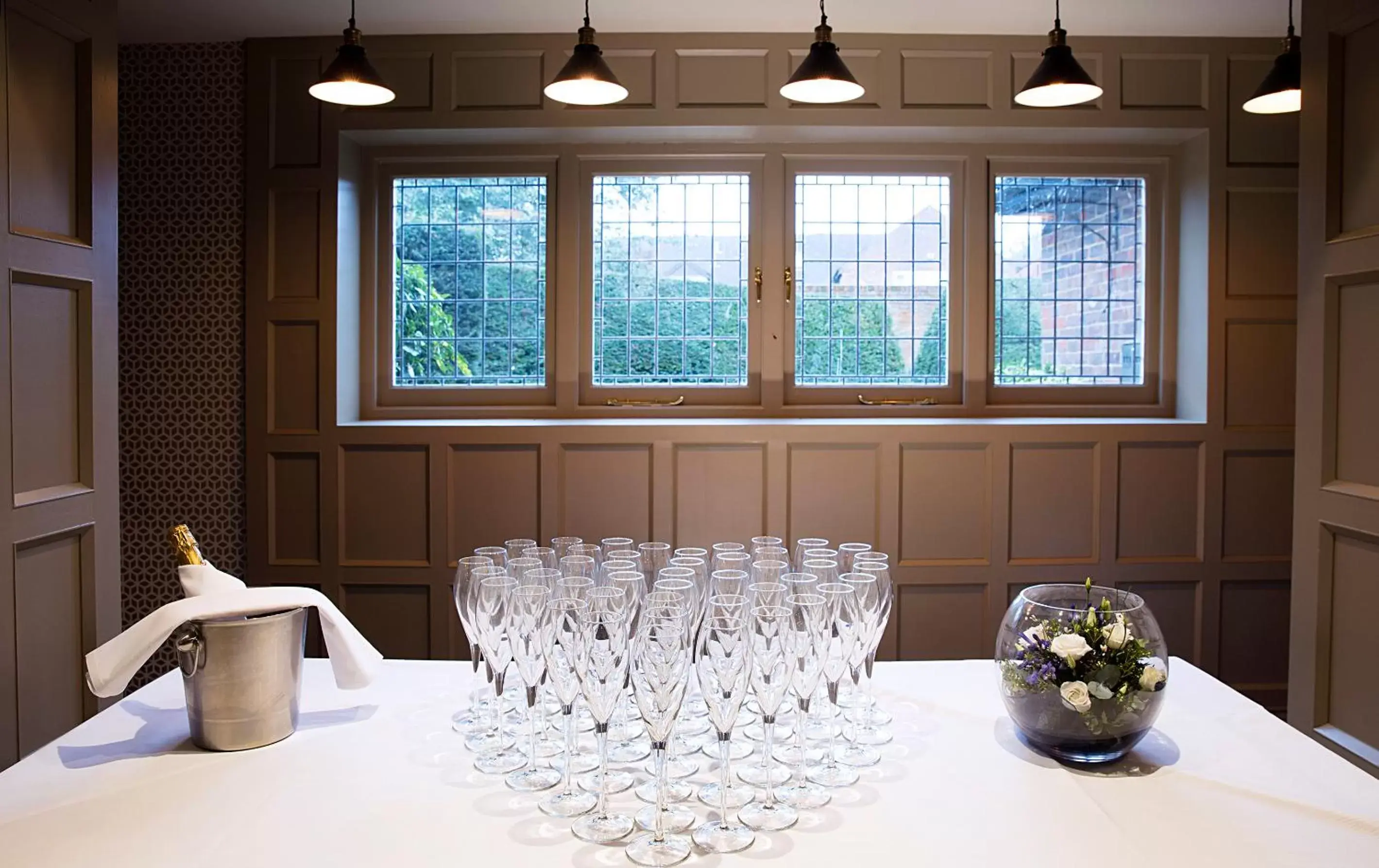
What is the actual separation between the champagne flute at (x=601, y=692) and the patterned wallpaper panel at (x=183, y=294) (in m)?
2.77

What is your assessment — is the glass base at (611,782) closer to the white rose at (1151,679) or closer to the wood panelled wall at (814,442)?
the white rose at (1151,679)

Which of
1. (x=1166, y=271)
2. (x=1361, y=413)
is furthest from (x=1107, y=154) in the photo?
(x=1361, y=413)

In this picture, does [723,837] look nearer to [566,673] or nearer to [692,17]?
[566,673]

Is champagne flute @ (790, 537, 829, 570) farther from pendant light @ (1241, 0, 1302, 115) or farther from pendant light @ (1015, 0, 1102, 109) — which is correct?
pendant light @ (1241, 0, 1302, 115)

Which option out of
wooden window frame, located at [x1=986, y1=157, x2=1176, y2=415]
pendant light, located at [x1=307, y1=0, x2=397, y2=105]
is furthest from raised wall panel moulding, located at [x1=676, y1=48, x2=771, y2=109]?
pendant light, located at [x1=307, y1=0, x2=397, y2=105]

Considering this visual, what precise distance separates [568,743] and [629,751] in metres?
0.14

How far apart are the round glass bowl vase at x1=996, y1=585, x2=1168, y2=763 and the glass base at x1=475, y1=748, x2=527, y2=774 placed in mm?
666

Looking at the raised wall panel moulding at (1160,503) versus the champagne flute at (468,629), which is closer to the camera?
the champagne flute at (468,629)

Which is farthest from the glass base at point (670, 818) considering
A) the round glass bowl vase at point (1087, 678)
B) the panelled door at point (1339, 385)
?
the panelled door at point (1339, 385)

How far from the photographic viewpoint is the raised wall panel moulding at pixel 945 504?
3.33 m

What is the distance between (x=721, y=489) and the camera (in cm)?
331

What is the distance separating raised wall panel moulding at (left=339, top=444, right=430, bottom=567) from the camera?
11.0 feet

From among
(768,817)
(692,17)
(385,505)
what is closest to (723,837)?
(768,817)

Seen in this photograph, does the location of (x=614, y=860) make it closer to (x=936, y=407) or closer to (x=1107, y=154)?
(x=936, y=407)
